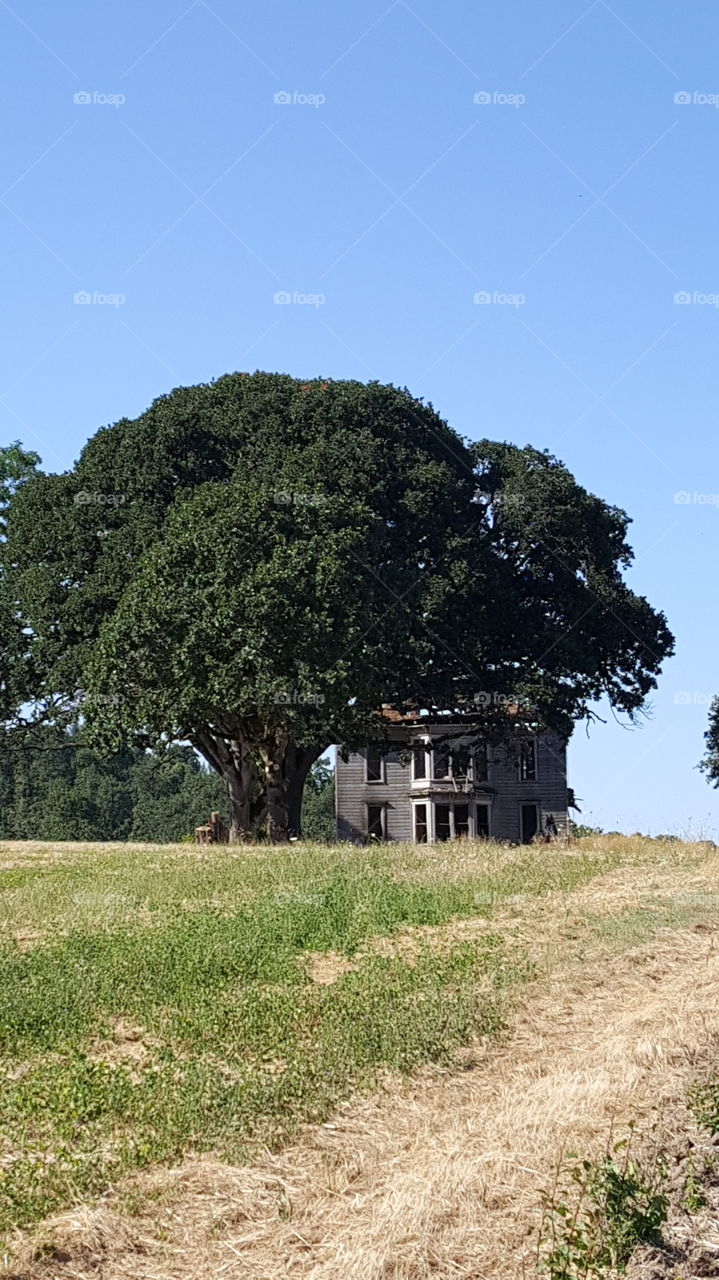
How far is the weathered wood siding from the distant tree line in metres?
34.0

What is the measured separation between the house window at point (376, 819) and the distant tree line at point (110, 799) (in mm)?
33672

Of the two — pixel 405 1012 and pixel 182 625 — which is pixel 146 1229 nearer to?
pixel 405 1012

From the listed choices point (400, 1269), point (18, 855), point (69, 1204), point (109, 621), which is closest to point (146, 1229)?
point (69, 1204)

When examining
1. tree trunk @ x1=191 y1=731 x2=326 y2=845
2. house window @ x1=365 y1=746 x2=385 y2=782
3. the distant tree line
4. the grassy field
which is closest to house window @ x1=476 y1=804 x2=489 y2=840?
house window @ x1=365 y1=746 x2=385 y2=782

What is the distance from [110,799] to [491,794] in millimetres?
54543

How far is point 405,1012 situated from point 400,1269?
7.08 m

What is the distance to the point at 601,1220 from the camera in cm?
816

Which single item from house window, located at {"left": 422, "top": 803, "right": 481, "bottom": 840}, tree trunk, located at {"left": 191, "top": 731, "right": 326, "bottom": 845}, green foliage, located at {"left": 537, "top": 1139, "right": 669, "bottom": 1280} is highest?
tree trunk, located at {"left": 191, "top": 731, "right": 326, "bottom": 845}

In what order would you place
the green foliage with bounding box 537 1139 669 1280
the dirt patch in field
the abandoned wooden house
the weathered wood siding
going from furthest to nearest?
the weathered wood siding
the abandoned wooden house
the dirt patch in field
the green foliage with bounding box 537 1139 669 1280

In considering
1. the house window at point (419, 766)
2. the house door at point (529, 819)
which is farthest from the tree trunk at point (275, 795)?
the house door at point (529, 819)

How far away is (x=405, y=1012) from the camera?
588 inches

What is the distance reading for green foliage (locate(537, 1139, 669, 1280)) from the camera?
770 cm

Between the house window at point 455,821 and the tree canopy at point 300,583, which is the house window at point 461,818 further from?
the tree canopy at point 300,583

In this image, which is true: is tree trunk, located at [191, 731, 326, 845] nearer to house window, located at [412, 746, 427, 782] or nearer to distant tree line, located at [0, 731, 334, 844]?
house window, located at [412, 746, 427, 782]
